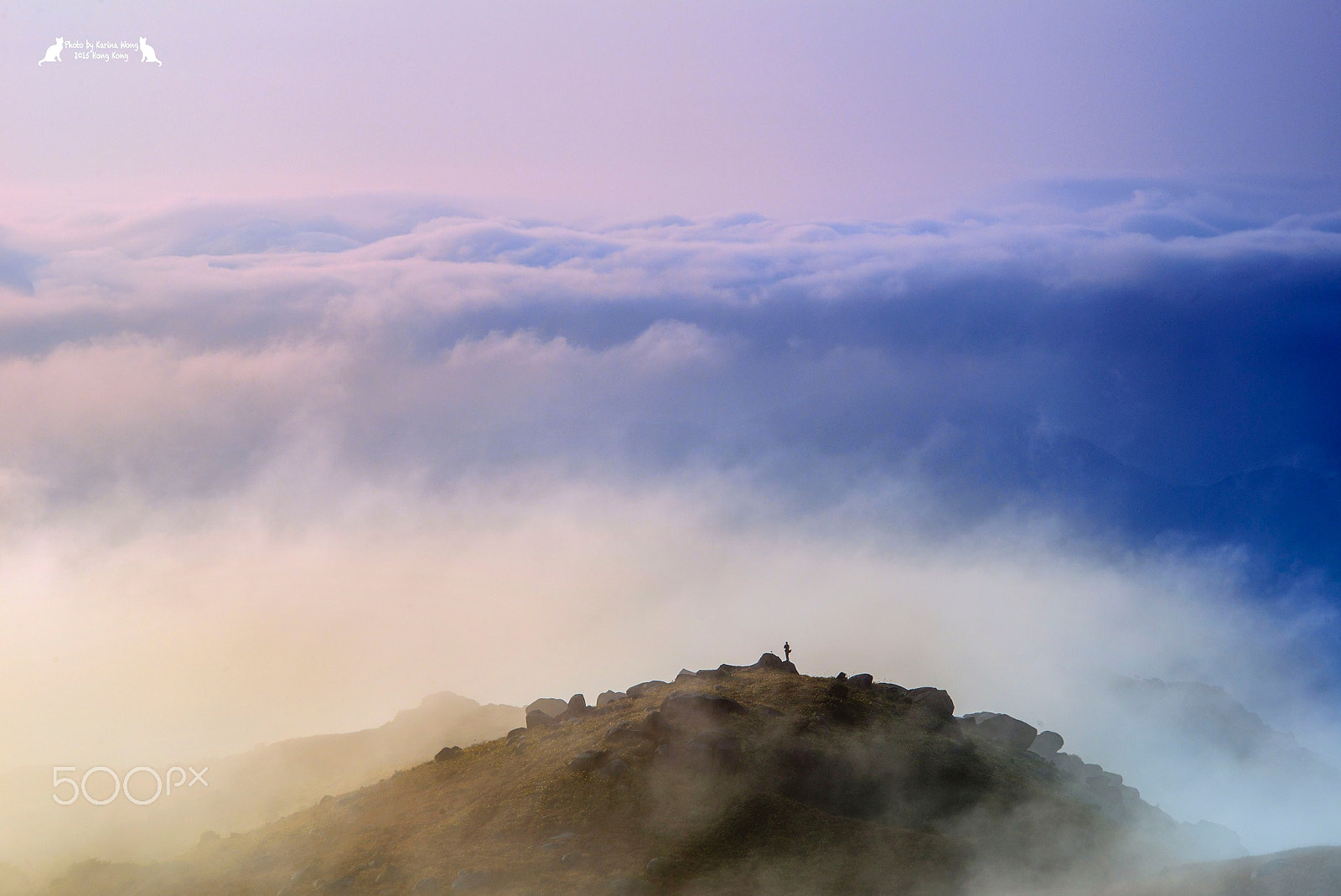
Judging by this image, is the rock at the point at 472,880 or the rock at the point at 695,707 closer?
the rock at the point at 472,880

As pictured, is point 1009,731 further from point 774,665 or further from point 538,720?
point 538,720

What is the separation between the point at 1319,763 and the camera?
258 ft

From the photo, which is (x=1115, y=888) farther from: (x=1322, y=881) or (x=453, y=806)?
(x=453, y=806)

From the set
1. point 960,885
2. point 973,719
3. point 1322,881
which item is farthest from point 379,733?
point 1322,881

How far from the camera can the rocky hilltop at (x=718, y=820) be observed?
128ft

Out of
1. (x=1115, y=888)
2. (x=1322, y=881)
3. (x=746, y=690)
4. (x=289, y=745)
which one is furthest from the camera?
(x=289, y=745)

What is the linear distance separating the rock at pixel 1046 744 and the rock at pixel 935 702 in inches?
304

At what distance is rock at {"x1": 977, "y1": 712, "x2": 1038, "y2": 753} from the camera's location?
56250 mm

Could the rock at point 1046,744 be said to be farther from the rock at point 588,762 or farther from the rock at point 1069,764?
the rock at point 588,762

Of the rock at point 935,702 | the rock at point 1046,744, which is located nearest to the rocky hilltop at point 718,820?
the rock at point 935,702

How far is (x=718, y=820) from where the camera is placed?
41.5 m

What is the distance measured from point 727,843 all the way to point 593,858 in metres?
5.17

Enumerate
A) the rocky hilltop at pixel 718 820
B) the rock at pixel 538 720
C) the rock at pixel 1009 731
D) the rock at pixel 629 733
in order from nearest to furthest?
the rocky hilltop at pixel 718 820, the rock at pixel 629 733, the rock at pixel 538 720, the rock at pixel 1009 731

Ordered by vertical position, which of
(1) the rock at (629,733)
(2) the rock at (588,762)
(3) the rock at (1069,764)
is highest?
(1) the rock at (629,733)
